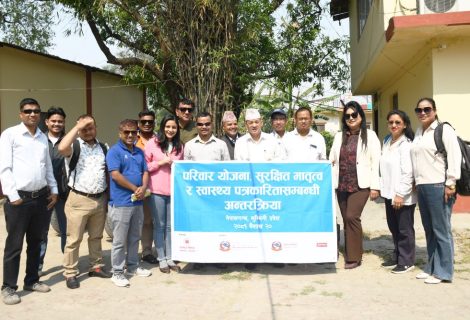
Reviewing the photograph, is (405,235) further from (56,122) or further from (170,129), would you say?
(56,122)

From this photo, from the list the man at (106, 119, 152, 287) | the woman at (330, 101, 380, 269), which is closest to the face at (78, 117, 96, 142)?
the man at (106, 119, 152, 287)

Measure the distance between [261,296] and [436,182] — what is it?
204cm

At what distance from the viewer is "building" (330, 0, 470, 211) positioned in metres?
8.05

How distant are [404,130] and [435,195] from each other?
0.86 m

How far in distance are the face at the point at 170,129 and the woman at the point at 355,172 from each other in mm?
1861

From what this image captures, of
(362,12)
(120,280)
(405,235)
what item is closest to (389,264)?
(405,235)

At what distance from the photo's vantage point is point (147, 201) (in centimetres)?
571

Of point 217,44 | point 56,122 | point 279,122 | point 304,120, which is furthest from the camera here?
point 217,44

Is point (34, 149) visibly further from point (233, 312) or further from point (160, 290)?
point (233, 312)

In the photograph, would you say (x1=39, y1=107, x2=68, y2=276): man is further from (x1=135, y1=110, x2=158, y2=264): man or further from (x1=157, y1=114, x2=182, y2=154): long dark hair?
(x1=157, y1=114, x2=182, y2=154): long dark hair

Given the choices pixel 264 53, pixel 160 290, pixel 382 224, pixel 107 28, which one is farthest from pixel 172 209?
pixel 107 28

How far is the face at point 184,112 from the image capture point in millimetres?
5770

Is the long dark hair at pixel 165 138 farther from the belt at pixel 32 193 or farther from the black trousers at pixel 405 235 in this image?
the black trousers at pixel 405 235

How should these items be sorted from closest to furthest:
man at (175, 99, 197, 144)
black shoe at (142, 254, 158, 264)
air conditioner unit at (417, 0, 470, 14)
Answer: man at (175, 99, 197, 144) < black shoe at (142, 254, 158, 264) < air conditioner unit at (417, 0, 470, 14)
